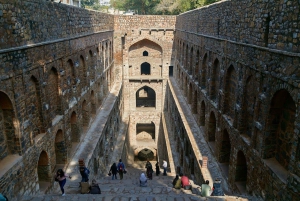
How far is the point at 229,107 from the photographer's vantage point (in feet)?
33.0

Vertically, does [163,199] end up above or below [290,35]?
below

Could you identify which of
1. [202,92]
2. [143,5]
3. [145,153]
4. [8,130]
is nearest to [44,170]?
[8,130]

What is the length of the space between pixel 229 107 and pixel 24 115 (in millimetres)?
6703

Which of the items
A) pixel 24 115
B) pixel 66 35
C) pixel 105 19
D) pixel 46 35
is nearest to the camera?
pixel 24 115

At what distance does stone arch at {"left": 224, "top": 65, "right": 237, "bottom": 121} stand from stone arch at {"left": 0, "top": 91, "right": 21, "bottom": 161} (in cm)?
671

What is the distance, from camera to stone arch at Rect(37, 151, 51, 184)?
887 centimetres

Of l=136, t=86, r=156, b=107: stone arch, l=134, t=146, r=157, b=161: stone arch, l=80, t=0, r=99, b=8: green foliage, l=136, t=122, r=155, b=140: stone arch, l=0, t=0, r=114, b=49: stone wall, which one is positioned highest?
l=80, t=0, r=99, b=8: green foliage

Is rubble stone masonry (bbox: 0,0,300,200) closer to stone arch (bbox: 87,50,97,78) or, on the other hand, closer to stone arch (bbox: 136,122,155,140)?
stone arch (bbox: 87,50,97,78)

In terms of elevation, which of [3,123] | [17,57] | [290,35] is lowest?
[3,123]

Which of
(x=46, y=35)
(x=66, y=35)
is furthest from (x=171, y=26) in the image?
(x=46, y=35)

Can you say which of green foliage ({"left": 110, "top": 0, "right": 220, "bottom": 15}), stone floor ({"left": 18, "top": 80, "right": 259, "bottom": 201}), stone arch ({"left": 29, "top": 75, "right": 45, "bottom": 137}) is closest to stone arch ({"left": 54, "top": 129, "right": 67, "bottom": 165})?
stone floor ({"left": 18, "top": 80, "right": 259, "bottom": 201})

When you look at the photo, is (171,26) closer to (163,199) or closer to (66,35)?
(66,35)

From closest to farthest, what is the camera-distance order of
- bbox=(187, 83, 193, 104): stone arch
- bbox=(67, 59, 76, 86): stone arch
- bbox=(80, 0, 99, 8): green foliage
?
bbox=(67, 59, 76, 86): stone arch
bbox=(187, 83, 193, 104): stone arch
bbox=(80, 0, 99, 8): green foliage

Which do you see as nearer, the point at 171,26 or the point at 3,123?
the point at 3,123
